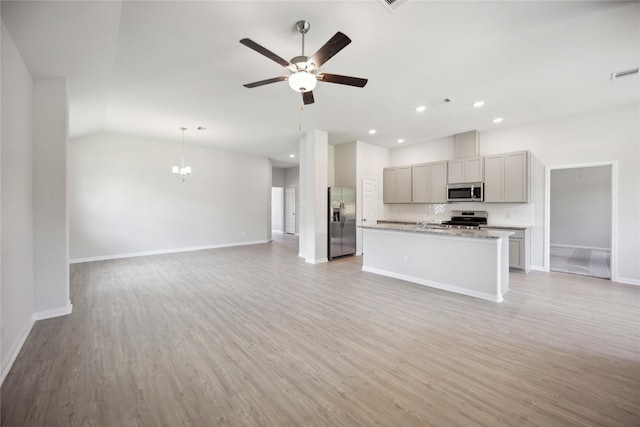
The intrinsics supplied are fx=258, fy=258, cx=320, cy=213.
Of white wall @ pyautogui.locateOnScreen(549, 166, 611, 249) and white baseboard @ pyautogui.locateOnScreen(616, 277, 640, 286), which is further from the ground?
white wall @ pyautogui.locateOnScreen(549, 166, 611, 249)

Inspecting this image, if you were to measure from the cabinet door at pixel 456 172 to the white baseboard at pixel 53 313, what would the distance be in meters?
7.10

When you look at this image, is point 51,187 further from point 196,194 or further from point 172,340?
point 196,194

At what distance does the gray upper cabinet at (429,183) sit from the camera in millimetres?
6266

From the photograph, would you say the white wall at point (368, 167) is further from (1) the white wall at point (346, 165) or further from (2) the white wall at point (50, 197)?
(2) the white wall at point (50, 197)

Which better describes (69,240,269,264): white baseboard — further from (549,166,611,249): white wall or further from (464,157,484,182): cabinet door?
(549,166,611,249): white wall

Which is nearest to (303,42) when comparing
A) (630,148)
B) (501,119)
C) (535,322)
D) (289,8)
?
(289,8)

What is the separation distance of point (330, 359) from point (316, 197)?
160 inches

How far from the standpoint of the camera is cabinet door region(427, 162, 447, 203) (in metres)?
Result: 6.23

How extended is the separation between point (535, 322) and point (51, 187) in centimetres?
583

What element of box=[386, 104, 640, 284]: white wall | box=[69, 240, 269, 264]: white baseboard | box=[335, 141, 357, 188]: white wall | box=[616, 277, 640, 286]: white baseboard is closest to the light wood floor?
box=[616, 277, 640, 286]: white baseboard

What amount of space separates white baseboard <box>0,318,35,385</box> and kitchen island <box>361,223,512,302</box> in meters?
4.64

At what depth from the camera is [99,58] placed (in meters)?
2.86

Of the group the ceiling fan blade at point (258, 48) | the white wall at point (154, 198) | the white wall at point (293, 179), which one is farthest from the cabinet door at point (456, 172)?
the white wall at point (293, 179)

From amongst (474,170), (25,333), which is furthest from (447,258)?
(25,333)
